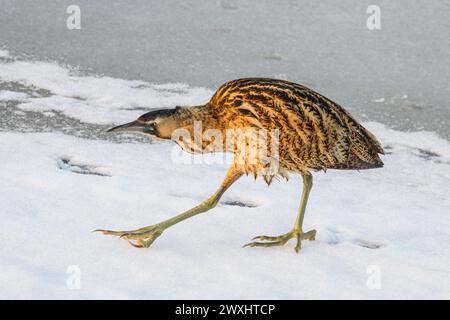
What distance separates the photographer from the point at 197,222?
191 inches

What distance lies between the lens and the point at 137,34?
8938 millimetres

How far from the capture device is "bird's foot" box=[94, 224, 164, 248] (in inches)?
172

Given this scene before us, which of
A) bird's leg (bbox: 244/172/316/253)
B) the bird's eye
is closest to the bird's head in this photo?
the bird's eye

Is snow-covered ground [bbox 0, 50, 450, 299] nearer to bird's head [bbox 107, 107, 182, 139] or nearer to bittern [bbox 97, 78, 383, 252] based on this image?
bittern [bbox 97, 78, 383, 252]

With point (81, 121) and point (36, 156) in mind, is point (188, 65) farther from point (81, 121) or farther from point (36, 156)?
point (36, 156)

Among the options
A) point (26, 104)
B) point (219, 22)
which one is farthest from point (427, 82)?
point (26, 104)

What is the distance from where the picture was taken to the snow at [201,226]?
4.00 metres

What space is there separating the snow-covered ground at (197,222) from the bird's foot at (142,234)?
0.06 meters

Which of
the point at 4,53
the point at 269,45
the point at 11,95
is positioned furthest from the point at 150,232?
the point at 269,45

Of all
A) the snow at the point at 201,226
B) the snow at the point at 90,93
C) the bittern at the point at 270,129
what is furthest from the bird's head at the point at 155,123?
the snow at the point at 90,93

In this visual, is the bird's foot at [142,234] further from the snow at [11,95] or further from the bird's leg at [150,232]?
the snow at [11,95]

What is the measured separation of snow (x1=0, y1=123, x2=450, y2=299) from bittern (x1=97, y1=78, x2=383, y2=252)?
0.72ft

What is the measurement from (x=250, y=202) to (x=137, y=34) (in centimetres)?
406

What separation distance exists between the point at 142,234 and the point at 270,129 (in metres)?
0.84
